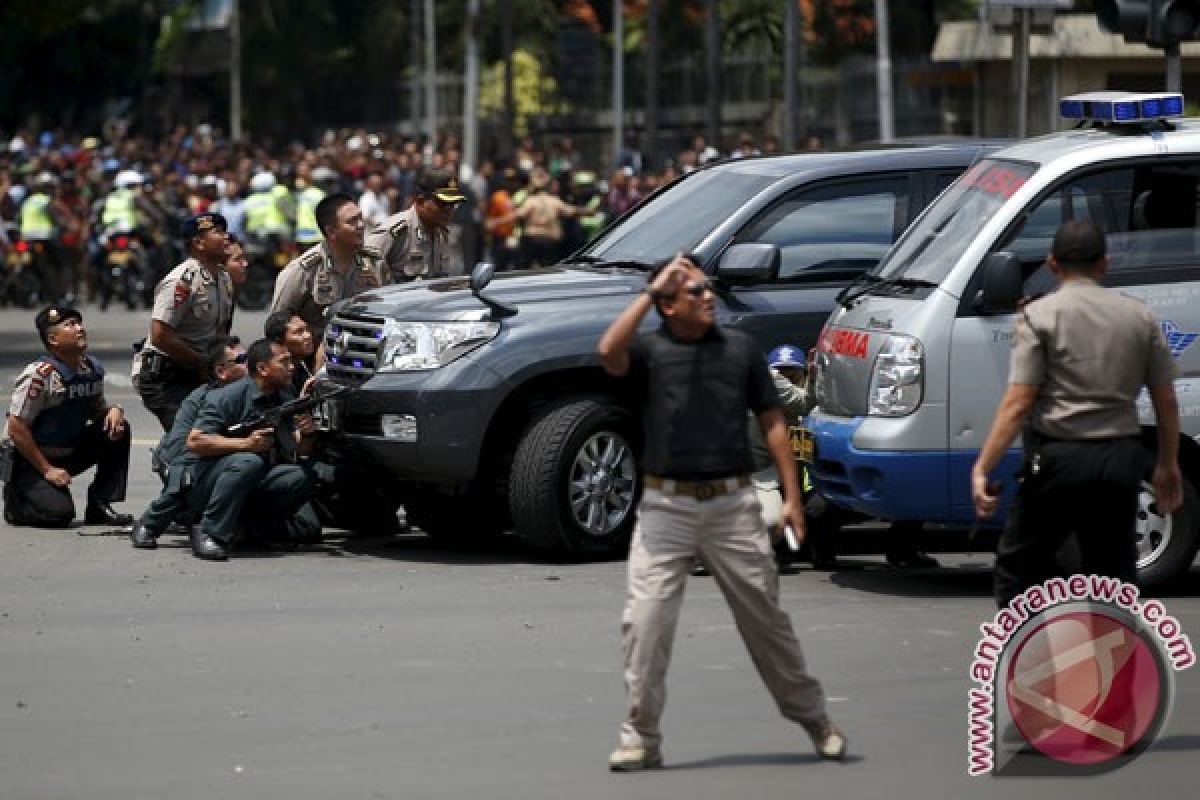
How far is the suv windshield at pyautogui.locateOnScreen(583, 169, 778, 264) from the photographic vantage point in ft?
39.5

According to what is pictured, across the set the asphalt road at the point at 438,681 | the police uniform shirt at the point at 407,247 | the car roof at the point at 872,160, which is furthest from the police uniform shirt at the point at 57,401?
the car roof at the point at 872,160

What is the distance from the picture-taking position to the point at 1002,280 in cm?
982

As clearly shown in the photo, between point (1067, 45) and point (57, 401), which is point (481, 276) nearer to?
point (57, 401)

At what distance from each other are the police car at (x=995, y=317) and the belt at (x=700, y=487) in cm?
309

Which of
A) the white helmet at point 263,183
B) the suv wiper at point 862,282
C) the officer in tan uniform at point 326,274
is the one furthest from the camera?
the white helmet at point 263,183

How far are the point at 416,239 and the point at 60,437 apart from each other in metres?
2.15

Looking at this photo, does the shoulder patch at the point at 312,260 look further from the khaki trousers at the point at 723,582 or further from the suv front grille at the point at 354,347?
the khaki trousers at the point at 723,582

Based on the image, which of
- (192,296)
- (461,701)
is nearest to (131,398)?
(192,296)

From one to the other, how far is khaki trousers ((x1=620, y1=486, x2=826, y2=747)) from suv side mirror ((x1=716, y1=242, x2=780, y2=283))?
3937 millimetres

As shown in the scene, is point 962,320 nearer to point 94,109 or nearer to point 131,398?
point 131,398

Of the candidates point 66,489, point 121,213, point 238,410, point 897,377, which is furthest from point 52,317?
point 121,213

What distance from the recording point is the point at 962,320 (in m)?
10.4

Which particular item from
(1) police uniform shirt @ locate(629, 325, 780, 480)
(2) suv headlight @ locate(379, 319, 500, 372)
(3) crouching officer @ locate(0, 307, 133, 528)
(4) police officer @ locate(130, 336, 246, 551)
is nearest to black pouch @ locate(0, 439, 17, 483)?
(3) crouching officer @ locate(0, 307, 133, 528)

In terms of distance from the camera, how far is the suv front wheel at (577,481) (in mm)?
11484
